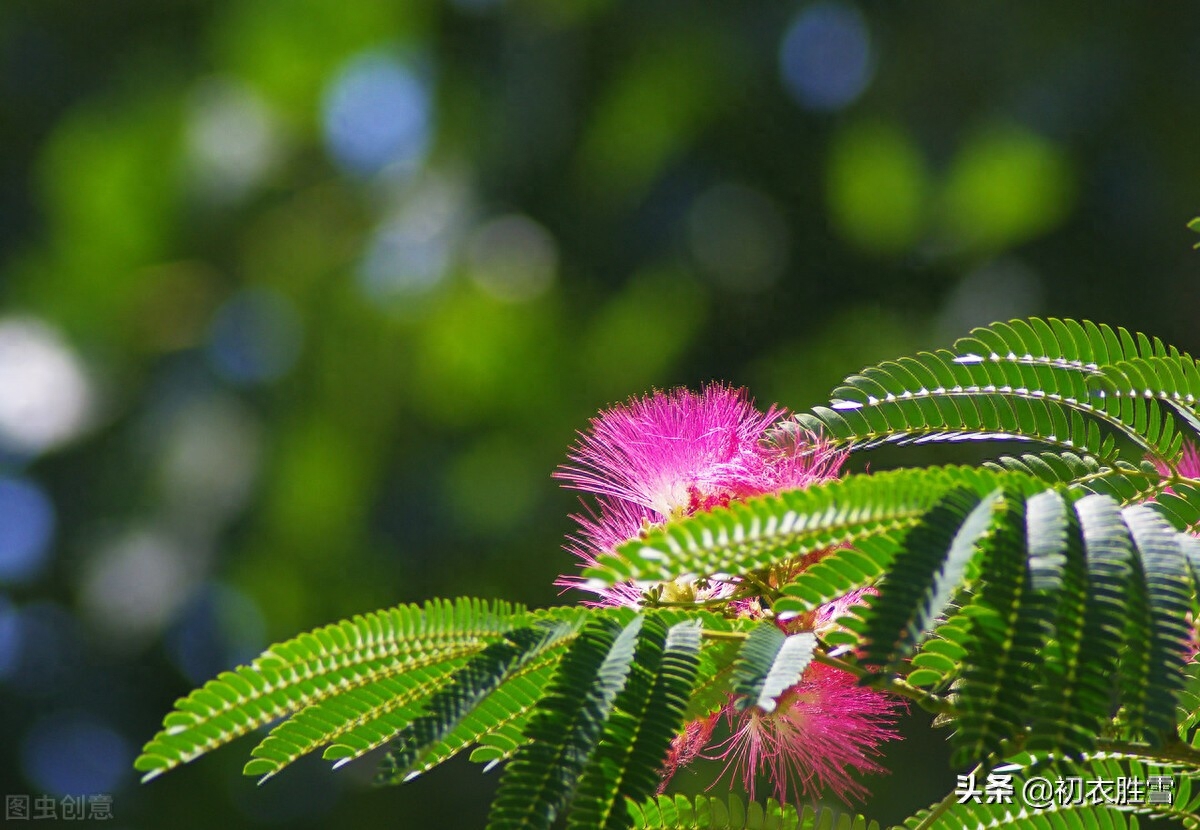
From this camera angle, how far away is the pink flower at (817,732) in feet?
4.11

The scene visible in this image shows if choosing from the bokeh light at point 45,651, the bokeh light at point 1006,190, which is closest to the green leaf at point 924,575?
the bokeh light at point 1006,190

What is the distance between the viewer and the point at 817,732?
1308 millimetres

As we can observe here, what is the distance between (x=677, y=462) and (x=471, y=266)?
19.1 ft

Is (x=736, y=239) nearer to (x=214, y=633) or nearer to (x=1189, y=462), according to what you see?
(x=214, y=633)

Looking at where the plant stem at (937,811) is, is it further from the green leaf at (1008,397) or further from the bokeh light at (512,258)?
the bokeh light at (512,258)

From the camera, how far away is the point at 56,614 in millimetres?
8086

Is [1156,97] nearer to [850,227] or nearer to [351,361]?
[850,227]

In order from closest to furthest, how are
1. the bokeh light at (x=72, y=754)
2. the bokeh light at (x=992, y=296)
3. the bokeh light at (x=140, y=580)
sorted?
the bokeh light at (x=992, y=296), the bokeh light at (x=140, y=580), the bokeh light at (x=72, y=754)

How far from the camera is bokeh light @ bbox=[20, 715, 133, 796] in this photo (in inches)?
332

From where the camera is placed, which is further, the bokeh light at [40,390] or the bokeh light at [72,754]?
the bokeh light at [72,754]

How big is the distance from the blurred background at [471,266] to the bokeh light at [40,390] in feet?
0.06

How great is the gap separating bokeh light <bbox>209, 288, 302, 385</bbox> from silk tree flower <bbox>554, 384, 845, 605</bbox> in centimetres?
564

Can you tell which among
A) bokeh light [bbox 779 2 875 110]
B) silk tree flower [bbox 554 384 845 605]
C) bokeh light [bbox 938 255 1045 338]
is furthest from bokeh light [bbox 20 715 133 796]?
silk tree flower [bbox 554 384 845 605]

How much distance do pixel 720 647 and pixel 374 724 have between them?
30 cm
